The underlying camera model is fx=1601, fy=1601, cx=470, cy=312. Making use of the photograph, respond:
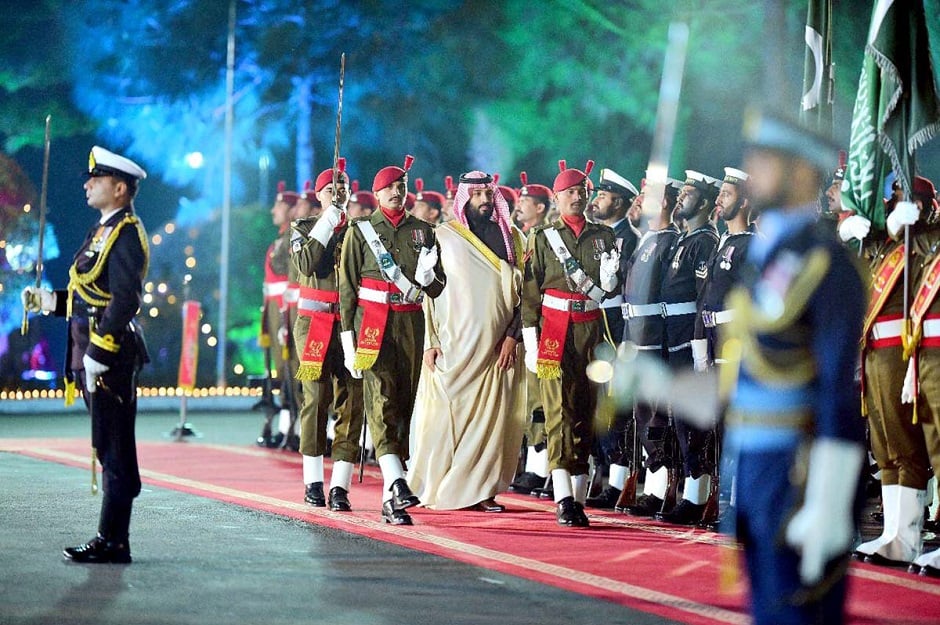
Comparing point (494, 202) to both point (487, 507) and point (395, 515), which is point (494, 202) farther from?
point (395, 515)

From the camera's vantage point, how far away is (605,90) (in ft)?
88.5

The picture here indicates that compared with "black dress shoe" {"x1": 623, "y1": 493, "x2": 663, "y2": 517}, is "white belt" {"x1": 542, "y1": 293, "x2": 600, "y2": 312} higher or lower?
higher

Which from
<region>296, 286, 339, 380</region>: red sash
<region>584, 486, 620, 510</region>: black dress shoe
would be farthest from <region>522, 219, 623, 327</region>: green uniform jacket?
<region>584, 486, 620, 510</region>: black dress shoe

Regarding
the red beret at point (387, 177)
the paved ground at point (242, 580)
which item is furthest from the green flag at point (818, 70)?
the paved ground at point (242, 580)

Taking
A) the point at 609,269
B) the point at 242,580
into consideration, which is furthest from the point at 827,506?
the point at 609,269

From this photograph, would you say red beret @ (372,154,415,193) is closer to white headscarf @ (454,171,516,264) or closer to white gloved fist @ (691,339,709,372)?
white headscarf @ (454,171,516,264)

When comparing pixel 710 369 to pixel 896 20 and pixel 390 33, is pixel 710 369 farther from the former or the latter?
pixel 390 33

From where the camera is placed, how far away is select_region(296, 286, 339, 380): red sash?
10594 millimetres

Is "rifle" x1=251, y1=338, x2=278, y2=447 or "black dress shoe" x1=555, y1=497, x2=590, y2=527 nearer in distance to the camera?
"black dress shoe" x1=555, y1=497, x2=590, y2=527

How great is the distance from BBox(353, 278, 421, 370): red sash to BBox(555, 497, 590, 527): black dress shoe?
1459 millimetres

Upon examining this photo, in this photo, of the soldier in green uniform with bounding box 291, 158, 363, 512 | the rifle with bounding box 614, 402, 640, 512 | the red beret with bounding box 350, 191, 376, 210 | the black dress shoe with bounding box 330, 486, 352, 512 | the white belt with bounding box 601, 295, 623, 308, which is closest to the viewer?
the black dress shoe with bounding box 330, 486, 352, 512

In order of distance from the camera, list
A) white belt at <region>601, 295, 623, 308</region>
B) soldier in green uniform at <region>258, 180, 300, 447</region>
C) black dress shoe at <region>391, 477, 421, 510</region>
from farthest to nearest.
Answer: soldier in green uniform at <region>258, 180, 300, 447</region> → white belt at <region>601, 295, 623, 308</region> → black dress shoe at <region>391, 477, 421, 510</region>

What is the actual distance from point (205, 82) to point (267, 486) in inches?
652

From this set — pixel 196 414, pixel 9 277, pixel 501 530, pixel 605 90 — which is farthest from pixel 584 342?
pixel 605 90
